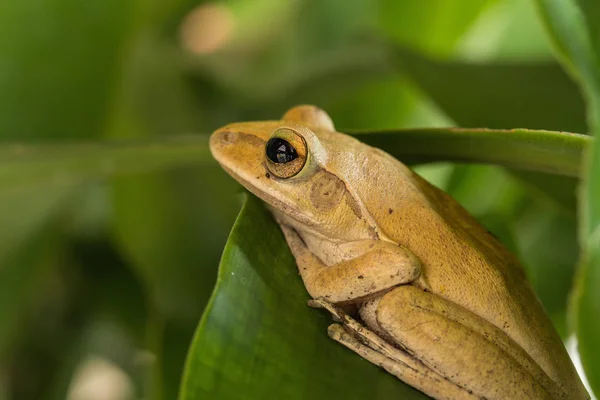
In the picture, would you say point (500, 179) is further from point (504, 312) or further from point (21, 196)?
point (21, 196)

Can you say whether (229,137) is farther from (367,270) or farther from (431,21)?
(431,21)

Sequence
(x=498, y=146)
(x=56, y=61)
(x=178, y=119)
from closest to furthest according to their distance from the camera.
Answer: (x=498, y=146) → (x=56, y=61) → (x=178, y=119)

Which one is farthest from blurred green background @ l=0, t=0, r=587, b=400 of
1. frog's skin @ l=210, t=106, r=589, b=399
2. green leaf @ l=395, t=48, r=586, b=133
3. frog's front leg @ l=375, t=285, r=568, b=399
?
frog's front leg @ l=375, t=285, r=568, b=399

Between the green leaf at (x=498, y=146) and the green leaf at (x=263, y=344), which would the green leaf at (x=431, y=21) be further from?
the green leaf at (x=263, y=344)

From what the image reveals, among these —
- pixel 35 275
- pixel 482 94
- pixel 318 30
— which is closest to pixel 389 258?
pixel 482 94

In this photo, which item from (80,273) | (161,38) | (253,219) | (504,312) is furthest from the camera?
(80,273)

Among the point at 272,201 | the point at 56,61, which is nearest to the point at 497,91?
the point at 272,201
